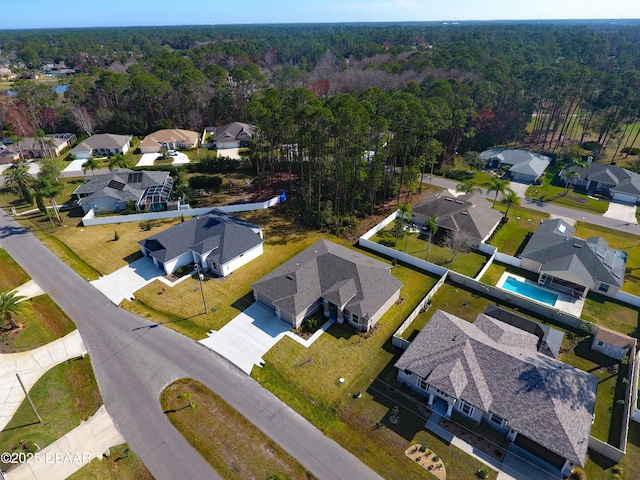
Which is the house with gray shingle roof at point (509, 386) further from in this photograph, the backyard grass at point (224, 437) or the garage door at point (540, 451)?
the backyard grass at point (224, 437)

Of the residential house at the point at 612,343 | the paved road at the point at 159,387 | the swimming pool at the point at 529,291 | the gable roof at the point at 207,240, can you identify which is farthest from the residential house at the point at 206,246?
the residential house at the point at 612,343

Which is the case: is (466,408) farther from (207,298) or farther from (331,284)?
(207,298)

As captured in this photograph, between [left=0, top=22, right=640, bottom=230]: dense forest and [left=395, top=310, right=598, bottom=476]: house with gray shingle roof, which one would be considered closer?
[left=395, top=310, right=598, bottom=476]: house with gray shingle roof

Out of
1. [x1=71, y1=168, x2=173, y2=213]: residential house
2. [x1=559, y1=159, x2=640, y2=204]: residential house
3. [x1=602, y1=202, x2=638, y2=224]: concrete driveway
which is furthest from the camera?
[x1=559, y1=159, x2=640, y2=204]: residential house

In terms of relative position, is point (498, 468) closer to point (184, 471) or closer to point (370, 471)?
point (370, 471)

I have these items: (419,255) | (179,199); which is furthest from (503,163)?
(179,199)

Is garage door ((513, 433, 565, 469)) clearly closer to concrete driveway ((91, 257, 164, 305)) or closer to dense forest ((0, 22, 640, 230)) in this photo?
dense forest ((0, 22, 640, 230))

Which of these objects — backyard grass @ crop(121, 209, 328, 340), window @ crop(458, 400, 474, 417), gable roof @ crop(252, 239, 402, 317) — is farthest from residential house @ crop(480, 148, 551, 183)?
window @ crop(458, 400, 474, 417)
